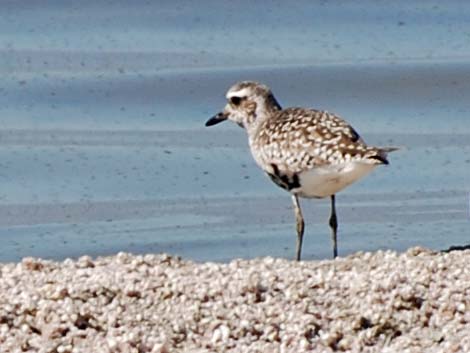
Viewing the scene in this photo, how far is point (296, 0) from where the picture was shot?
14.9m

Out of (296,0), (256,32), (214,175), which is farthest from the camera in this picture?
(296,0)

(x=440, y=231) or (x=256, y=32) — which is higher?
(x=256, y=32)

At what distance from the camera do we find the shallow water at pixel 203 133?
942 cm

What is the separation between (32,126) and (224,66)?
204 cm

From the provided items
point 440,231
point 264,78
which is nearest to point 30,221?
point 440,231

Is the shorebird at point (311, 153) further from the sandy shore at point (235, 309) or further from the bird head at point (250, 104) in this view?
the sandy shore at point (235, 309)

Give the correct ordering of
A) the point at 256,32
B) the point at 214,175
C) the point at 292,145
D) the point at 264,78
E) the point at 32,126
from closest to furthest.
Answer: the point at 292,145
the point at 214,175
the point at 32,126
the point at 264,78
the point at 256,32

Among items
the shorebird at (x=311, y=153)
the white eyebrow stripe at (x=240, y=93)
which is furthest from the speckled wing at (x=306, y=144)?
the white eyebrow stripe at (x=240, y=93)

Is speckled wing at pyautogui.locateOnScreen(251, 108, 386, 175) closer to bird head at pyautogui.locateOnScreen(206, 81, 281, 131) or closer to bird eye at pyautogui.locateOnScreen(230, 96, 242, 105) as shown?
bird head at pyautogui.locateOnScreen(206, 81, 281, 131)

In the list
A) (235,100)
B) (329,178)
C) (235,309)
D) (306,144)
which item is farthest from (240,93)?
(235,309)

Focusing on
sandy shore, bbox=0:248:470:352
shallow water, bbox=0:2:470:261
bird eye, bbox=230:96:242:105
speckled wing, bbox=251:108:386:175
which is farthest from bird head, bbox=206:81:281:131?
sandy shore, bbox=0:248:470:352

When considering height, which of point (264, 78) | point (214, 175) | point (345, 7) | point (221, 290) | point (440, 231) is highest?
point (345, 7)

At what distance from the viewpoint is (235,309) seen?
6051mm

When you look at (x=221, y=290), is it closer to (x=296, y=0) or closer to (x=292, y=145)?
(x=292, y=145)
